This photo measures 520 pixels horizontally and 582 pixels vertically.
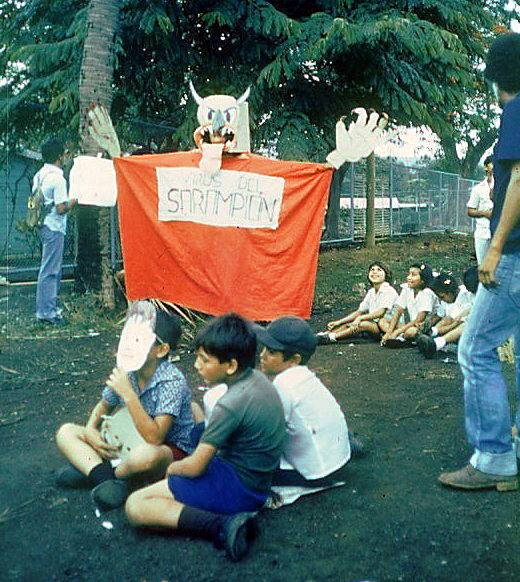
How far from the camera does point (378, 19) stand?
11.3 meters

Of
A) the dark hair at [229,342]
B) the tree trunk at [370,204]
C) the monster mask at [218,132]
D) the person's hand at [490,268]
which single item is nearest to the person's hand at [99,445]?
the dark hair at [229,342]

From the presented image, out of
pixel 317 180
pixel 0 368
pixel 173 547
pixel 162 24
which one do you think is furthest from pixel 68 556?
pixel 162 24

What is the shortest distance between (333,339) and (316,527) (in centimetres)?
431

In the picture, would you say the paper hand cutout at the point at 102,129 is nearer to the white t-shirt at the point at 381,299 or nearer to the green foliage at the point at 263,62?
the white t-shirt at the point at 381,299

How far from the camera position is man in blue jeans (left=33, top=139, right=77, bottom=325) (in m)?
7.91

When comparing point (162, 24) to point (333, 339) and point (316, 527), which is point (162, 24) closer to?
point (333, 339)

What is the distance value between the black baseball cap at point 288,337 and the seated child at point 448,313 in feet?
10.4

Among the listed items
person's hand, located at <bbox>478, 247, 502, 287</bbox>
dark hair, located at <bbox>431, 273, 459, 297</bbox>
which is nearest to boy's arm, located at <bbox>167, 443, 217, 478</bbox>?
person's hand, located at <bbox>478, 247, 502, 287</bbox>

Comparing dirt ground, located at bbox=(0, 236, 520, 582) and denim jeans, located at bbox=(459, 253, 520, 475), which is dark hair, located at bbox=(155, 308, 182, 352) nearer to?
dirt ground, located at bbox=(0, 236, 520, 582)

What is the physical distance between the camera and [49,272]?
7.92m

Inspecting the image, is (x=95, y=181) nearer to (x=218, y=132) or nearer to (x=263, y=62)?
(x=218, y=132)

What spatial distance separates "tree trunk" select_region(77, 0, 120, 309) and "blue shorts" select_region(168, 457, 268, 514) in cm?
555

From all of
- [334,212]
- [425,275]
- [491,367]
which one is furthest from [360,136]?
[334,212]

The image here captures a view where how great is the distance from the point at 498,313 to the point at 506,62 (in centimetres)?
118
